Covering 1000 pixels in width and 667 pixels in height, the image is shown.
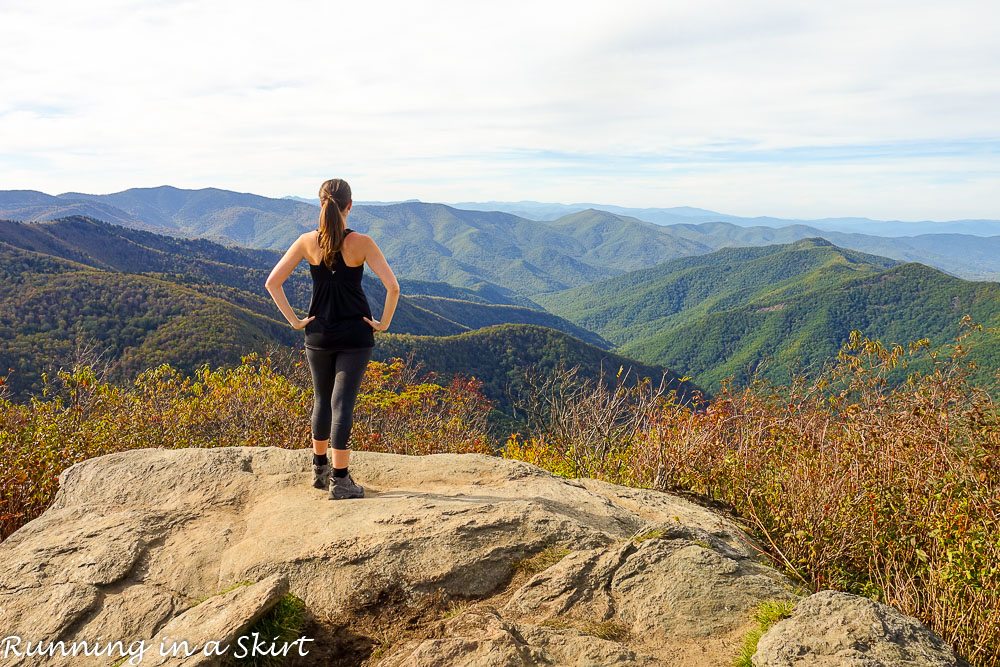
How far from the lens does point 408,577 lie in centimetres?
387

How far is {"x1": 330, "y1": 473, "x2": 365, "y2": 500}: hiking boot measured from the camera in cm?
505

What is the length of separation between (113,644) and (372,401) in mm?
7949

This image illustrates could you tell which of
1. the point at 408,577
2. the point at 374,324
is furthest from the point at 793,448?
the point at 374,324

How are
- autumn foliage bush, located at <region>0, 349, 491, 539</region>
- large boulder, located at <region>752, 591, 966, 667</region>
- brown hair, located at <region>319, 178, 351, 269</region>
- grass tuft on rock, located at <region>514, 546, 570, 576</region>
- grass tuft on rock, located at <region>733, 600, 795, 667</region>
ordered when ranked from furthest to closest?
autumn foliage bush, located at <region>0, 349, 491, 539</region>, brown hair, located at <region>319, 178, 351, 269</region>, grass tuft on rock, located at <region>514, 546, 570, 576</region>, grass tuft on rock, located at <region>733, 600, 795, 667</region>, large boulder, located at <region>752, 591, 966, 667</region>

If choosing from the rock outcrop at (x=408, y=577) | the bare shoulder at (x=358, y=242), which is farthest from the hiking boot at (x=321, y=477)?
the bare shoulder at (x=358, y=242)

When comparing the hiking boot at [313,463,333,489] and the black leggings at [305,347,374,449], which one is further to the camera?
the hiking boot at [313,463,333,489]

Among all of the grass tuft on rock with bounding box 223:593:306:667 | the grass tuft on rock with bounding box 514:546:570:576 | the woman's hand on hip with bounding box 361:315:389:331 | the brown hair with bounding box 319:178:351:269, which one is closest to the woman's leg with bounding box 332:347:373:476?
the woman's hand on hip with bounding box 361:315:389:331

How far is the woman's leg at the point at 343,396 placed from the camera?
502cm

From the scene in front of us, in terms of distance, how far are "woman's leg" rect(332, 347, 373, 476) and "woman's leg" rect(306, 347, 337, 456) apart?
0.08 metres

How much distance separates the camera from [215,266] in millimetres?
152875

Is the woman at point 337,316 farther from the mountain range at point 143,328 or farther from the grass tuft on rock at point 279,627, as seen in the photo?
the mountain range at point 143,328

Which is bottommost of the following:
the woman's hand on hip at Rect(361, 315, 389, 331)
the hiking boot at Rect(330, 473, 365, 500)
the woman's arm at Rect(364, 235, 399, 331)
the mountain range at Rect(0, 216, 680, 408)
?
the mountain range at Rect(0, 216, 680, 408)

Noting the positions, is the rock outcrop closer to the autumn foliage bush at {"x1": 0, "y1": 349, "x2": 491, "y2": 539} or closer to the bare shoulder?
the autumn foliage bush at {"x1": 0, "y1": 349, "x2": 491, "y2": 539}

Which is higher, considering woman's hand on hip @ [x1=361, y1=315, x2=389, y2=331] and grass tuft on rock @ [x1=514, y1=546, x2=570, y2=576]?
woman's hand on hip @ [x1=361, y1=315, x2=389, y2=331]
